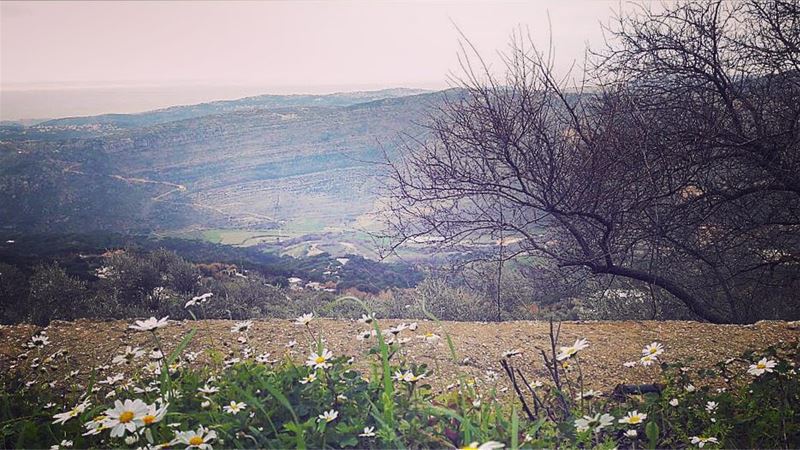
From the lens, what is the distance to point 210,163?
4.22m

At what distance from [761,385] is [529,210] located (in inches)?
78.8

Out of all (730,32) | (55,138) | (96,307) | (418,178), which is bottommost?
(96,307)

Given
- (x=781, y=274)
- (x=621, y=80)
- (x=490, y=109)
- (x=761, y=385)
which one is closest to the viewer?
(x=761, y=385)

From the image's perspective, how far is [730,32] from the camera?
11.9ft

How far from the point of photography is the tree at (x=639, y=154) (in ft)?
10.5

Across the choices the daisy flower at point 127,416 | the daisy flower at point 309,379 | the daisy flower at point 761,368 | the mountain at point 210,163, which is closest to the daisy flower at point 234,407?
the daisy flower at point 309,379

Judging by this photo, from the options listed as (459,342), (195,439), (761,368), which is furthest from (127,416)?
(459,342)

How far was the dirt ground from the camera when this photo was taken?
2611 millimetres

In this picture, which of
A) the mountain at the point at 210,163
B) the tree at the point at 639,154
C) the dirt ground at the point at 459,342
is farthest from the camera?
the mountain at the point at 210,163

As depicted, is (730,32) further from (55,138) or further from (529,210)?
(55,138)

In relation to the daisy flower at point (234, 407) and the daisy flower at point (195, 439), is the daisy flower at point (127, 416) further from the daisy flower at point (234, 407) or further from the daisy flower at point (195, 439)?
the daisy flower at point (234, 407)

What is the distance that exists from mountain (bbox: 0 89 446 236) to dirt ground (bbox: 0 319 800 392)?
704 mm

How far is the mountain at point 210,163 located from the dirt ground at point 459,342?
704 millimetres

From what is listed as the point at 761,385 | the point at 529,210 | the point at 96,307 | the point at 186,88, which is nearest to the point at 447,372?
the point at 761,385
